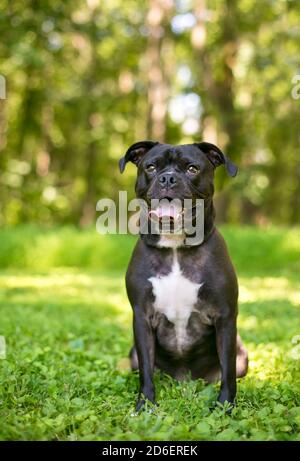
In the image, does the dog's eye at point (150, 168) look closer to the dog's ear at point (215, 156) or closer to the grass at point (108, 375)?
the dog's ear at point (215, 156)

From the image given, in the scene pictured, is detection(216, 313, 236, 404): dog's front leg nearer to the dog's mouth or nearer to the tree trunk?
the dog's mouth

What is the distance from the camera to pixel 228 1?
66.4ft

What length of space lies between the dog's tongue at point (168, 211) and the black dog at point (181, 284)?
2.5 inches

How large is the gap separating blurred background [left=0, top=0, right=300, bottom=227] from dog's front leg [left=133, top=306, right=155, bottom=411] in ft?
34.6

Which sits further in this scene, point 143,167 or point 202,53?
point 202,53

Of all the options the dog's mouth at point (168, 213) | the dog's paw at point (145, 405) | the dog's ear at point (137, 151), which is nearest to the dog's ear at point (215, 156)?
the dog's ear at point (137, 151)

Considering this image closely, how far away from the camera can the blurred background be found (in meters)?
18.1

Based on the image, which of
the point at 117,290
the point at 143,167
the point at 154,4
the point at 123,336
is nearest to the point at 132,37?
the point at 154,4

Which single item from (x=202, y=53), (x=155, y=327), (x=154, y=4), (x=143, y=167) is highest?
(x=154, y=4)

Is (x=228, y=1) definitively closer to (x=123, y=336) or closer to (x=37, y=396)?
Answer: (x=123, y=336)

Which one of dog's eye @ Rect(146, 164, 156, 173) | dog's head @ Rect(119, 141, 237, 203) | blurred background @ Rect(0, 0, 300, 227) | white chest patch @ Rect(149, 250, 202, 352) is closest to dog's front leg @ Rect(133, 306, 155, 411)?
white chest patch @ Rect(149, 250, 202, 352)

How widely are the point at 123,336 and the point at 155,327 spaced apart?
239 cm

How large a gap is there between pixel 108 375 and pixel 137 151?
1536 millimetres

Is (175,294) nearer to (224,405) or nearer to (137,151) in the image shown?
(224,405)
